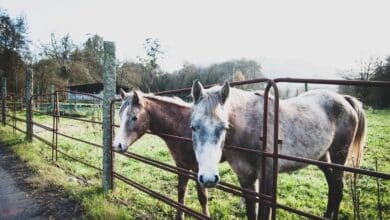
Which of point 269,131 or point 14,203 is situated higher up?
point 269,131

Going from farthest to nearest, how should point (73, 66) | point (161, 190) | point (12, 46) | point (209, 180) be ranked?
1. point (73, 66)
2. point (12, 46)
3. point (161, 190)
4. point (209, 180)

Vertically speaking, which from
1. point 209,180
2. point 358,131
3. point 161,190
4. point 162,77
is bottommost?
point 161,190

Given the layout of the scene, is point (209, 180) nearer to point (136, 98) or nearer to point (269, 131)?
point (269, 131)

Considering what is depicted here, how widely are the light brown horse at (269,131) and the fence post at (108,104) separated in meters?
2.41

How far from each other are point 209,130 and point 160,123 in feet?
6.84

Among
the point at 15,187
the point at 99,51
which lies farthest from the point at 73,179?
the point at 99,51

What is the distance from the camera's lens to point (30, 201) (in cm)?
546

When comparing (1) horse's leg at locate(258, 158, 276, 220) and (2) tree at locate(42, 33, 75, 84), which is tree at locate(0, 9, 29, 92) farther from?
(1) horse's leg at locate(258, 158, 276, 220)

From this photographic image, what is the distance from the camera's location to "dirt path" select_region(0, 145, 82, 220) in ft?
16.0

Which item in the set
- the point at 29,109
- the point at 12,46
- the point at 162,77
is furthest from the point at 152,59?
the point at 29,109

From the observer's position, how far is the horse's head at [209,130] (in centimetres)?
263

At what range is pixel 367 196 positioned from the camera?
5.22m

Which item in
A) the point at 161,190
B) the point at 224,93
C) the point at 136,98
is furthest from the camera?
the point at 161,190

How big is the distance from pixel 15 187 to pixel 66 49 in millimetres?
44017
